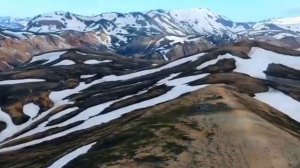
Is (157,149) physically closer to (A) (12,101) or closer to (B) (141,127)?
(B) (141,127)

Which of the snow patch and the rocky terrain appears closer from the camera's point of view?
the rocky terrain

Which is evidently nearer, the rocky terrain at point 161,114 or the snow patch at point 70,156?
the rocky terrain at point 161,114

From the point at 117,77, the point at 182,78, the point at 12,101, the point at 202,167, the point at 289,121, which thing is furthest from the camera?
the point at 117,77

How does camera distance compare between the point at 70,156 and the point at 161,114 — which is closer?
the point at 70,156

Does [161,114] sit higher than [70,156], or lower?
higher

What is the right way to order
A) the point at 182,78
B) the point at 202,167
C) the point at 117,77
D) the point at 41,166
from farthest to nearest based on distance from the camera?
the point at 117,77 < the point at 182,78 < the point at 41,166 < the point at 202,167

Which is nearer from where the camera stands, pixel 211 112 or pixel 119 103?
pixel 211 112

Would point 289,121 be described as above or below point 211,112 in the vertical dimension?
below

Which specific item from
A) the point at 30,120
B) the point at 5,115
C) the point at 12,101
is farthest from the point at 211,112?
the point at 12,101
